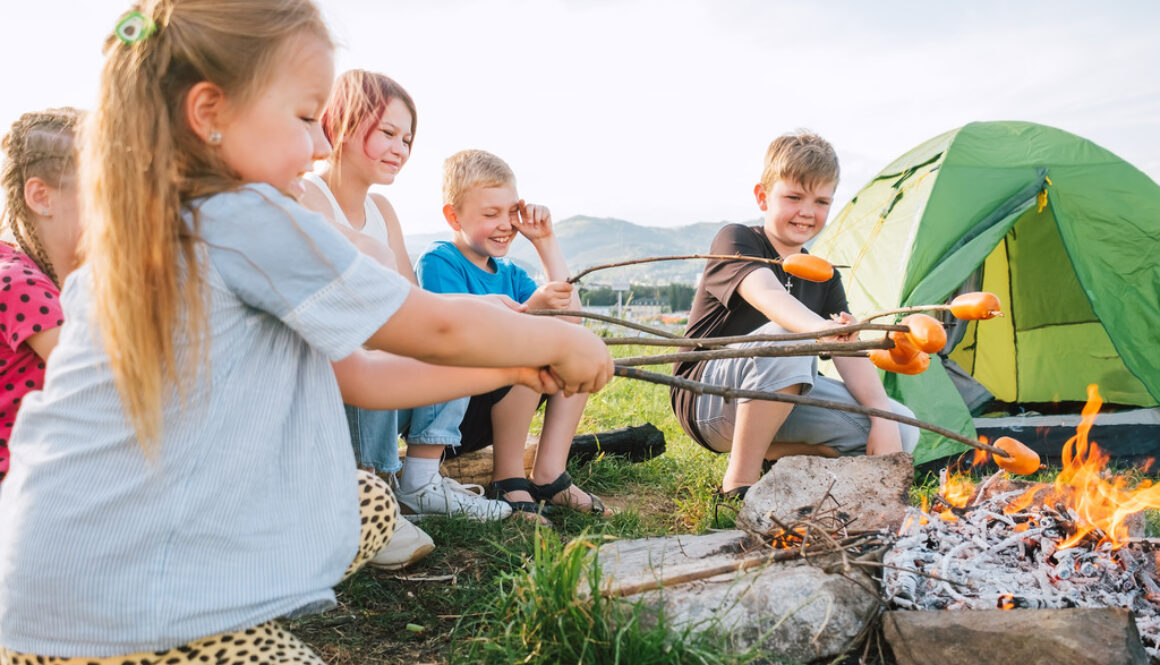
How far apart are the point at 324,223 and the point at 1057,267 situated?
571cm

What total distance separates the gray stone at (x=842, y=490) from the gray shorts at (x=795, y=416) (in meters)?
0.60

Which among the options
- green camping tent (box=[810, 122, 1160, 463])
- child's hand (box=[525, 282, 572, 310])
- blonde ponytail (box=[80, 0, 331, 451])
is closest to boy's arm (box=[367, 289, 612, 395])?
blonde ponytail (box=[80, 0, 331, 451])

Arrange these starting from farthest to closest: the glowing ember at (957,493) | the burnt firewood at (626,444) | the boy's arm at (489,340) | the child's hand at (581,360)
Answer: the burnt firewood at (626,444) → the glowing ember at (957,493) → the child's hand at (581,360) → the boy's arm at (489,340)

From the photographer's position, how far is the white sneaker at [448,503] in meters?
2.96

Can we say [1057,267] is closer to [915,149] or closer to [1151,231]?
[1151,231]

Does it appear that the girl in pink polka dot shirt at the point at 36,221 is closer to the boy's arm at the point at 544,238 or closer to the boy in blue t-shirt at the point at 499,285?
the boy in blue t-shirt at the point at 499,285

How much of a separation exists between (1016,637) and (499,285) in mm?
2396

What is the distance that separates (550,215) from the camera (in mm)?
3281

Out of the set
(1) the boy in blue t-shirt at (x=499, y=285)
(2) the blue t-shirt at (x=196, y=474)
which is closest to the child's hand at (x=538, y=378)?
(2) the blue t-shirt at (x=196, y=474)

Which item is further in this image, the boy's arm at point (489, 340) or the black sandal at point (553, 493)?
the black sandal at point (553, 493)

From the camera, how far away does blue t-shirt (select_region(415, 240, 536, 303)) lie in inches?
131

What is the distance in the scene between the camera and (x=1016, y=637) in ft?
5.79

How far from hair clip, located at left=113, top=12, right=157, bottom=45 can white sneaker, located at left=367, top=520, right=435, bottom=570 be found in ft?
5.08

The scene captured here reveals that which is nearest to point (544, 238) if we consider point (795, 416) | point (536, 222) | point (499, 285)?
point (536, 222)
